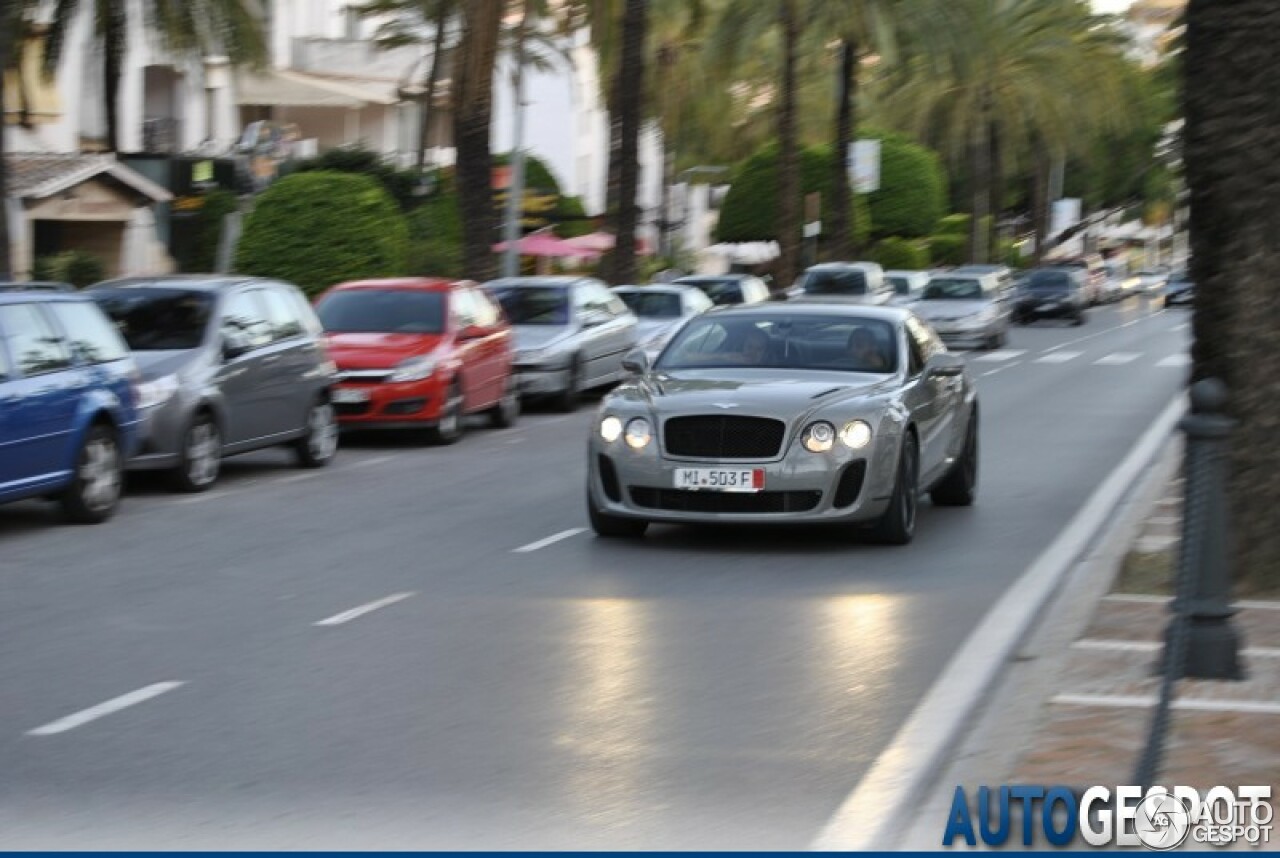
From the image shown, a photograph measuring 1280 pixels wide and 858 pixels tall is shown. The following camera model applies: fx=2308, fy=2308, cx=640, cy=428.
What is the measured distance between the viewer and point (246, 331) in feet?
61.2

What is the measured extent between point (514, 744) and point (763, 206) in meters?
58.1

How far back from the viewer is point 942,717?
8.45 metres

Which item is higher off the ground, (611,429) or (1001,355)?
(611,429)

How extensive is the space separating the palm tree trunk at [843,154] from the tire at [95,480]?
36.4 metres

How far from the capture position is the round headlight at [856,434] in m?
13.5

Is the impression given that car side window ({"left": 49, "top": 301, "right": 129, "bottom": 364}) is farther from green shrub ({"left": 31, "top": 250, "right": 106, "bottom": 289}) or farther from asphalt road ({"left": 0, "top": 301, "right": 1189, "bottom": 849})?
green shrub ({"left": 31, "top": 250, "right": 106, "bottom": 289})

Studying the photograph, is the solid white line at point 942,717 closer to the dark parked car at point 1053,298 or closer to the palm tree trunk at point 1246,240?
the palm tree trunk at point 1246,240

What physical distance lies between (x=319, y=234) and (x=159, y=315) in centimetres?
1686

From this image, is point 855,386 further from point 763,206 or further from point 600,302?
point 763,206

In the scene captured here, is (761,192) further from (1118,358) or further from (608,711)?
(608,711)

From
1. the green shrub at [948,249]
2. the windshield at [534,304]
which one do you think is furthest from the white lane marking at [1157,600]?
the green shrub at [948,249]

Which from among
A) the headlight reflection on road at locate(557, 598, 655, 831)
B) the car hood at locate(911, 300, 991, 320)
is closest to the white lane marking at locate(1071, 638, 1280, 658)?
the headlight reflection on road at locate(557, 598, 655, 831)

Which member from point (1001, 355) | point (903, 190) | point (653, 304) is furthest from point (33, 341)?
point (903, 190)

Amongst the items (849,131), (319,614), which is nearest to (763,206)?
(849,131)
